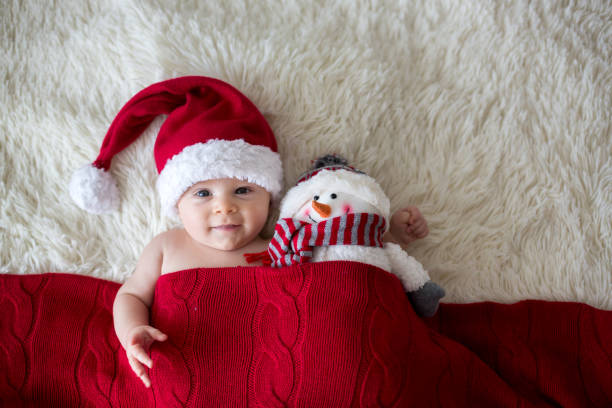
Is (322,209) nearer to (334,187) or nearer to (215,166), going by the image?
(334,187)

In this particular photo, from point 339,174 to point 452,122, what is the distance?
0.41m

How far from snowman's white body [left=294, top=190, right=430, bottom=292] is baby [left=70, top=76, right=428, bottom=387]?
117 mm

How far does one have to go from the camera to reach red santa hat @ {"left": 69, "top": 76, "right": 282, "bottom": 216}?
104cm

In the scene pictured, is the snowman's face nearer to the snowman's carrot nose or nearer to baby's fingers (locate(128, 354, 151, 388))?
the snowman's carrot nose

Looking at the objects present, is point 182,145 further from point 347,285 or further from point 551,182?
point 551,182

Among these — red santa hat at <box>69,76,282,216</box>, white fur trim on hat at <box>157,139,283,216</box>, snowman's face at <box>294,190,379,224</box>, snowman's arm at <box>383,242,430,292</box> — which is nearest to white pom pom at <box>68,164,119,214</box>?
red santa hat at <box>69,76,282,216</box>

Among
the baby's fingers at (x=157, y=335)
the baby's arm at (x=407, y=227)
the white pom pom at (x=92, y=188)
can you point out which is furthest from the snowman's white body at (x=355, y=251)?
the white pom pom at (x=92, y=188)

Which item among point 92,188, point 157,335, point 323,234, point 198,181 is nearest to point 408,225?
point 323,234

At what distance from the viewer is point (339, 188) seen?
3.25 feet

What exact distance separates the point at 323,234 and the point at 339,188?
0.11 meters

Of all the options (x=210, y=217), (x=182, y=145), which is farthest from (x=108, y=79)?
(x=210, y=217)

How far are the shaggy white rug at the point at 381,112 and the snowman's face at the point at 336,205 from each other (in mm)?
223

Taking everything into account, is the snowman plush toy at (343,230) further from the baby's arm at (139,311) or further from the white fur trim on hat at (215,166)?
the baby's arm at (139,311)

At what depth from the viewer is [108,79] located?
120cm
